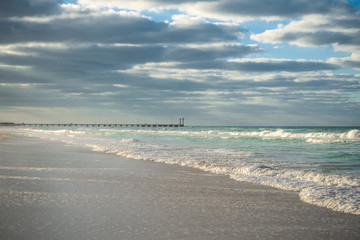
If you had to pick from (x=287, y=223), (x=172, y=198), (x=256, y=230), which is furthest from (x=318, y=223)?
(x=172, y=198)

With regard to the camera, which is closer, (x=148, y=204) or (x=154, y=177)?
(x=148, y=204)

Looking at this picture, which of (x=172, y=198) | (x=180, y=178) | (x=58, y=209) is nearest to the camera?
(x=58, y=209)

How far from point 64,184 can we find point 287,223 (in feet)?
16.6

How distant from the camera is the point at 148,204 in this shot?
5844 mm

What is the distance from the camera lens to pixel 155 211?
5.38 m

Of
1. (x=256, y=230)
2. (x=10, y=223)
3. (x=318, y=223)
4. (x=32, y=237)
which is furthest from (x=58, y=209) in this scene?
(x=318, y=223)

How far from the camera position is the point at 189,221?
15.9ft

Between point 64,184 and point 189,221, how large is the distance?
389 centimetres

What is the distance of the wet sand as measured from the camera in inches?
170

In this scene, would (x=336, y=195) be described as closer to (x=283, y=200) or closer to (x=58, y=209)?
(x=283, y=200)

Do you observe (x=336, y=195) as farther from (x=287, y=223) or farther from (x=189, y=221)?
(x=189, y=221)

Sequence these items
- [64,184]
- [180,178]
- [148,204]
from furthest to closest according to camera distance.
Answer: [180,178] → [64,184] → [148,204]

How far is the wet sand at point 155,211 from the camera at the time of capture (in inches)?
170

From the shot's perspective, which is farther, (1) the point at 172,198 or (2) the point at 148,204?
(1) the point at 172,198
